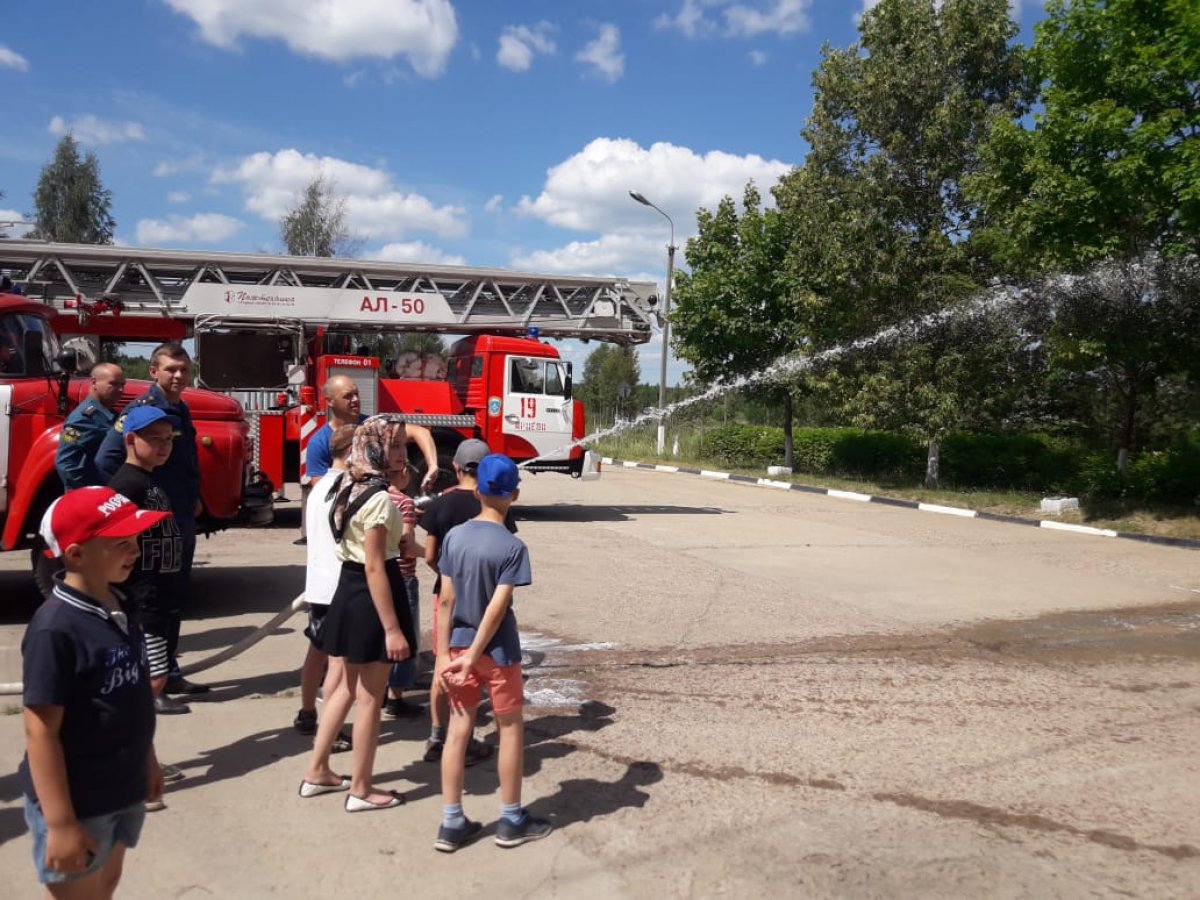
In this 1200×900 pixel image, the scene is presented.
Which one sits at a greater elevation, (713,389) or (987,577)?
(713,389)

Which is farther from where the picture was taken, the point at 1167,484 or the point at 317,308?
the point at 1167,484

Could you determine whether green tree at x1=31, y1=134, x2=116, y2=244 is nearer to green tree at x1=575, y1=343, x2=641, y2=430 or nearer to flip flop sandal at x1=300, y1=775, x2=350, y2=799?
green tree at x1=575, y1=343, x2=641, y2=430

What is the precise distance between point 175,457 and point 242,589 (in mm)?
4232

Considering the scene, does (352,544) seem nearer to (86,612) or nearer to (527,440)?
(86,612)

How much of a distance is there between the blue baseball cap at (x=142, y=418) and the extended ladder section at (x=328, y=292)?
785 centimetres

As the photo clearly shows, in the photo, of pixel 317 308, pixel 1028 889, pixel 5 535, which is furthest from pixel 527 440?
pixel 1028 889

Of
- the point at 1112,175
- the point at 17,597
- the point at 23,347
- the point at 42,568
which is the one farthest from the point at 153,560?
the point at 1112,175

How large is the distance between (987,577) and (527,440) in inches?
278

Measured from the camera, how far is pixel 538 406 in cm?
1507

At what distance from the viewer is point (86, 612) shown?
247 centimetres

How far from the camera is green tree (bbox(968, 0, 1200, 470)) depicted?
14.0 m

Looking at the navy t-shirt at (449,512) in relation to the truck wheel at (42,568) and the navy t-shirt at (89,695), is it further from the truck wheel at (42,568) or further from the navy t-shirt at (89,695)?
the truck wheel at (42,568)

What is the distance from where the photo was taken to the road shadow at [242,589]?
826cm

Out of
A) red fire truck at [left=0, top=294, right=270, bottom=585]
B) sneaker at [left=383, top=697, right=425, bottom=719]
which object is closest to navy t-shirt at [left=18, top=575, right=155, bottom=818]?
sneaker at [left=383, top=697, right=425, bottom=719]
